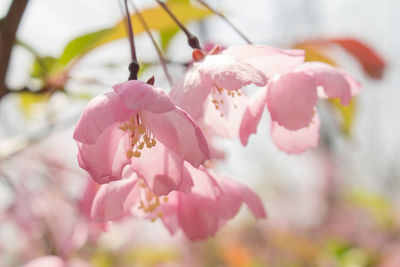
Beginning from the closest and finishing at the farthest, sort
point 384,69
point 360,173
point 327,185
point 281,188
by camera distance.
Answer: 1. point 384,69
2. point 327,185
3. point 360,173
4. point 281,188

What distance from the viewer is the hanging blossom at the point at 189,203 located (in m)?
0.63

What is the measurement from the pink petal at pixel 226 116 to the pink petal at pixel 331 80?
11 centimetres

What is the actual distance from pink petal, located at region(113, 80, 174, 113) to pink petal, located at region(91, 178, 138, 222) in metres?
0.18

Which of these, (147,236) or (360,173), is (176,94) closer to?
(147,236)

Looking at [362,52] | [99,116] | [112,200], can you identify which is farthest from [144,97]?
[362,52]

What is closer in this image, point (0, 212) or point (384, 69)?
point (384, 69)

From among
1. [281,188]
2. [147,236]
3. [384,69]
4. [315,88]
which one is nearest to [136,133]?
[315,88]

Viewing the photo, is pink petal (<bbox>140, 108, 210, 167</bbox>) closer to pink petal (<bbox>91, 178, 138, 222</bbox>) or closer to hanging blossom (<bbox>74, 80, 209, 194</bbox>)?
hanging blossom (<bbox>74, 80, 209, 194</bbox>)

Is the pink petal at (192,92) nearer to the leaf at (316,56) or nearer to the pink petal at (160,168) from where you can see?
the pink petal at (160,168)

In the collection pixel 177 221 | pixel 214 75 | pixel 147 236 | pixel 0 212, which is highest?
pixel 214 75

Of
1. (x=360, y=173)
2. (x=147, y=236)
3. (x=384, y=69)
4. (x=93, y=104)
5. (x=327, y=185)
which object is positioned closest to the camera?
(x=93, y=104)

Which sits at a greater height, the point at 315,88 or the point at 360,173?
the point at 315,88

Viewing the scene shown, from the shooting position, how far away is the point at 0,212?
1.64 m

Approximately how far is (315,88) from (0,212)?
4.49 feet
